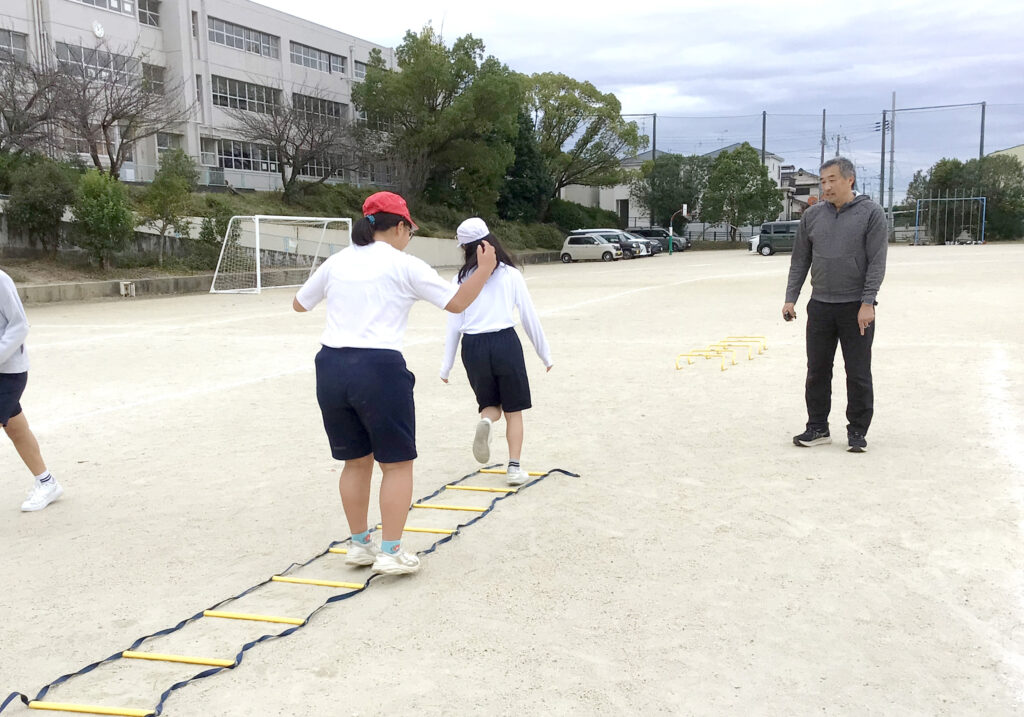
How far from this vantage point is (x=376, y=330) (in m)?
3.69

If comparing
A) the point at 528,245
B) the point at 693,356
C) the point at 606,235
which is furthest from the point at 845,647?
the point at 528,245

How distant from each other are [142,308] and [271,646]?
16952mm

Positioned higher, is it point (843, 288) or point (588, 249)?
point (843, 288)

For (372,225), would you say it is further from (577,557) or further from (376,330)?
(577,557)

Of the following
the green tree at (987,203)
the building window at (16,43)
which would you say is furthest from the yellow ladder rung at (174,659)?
the green tree at (987,203)

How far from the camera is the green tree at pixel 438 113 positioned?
41.9 metres

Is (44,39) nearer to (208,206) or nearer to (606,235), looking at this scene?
(208,206)

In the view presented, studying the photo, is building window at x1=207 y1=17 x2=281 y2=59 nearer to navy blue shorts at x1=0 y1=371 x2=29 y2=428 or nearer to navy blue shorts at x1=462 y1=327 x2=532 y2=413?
navy blue shorts at x1=0 y1=371 x2=29 y2=428

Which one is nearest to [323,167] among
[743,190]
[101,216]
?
[101,216]

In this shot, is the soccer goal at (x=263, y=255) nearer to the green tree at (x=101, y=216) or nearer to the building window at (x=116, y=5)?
the green tree at (x=101, y=216)

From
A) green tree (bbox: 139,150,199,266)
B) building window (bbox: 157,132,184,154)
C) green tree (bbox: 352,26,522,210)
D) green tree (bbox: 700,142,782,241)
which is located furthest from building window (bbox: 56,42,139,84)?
green tree (bbox: 700,142,782,241)

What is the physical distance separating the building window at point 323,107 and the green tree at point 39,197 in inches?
830

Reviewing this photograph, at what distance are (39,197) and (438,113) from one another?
923 inches

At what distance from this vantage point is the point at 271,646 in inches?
132
